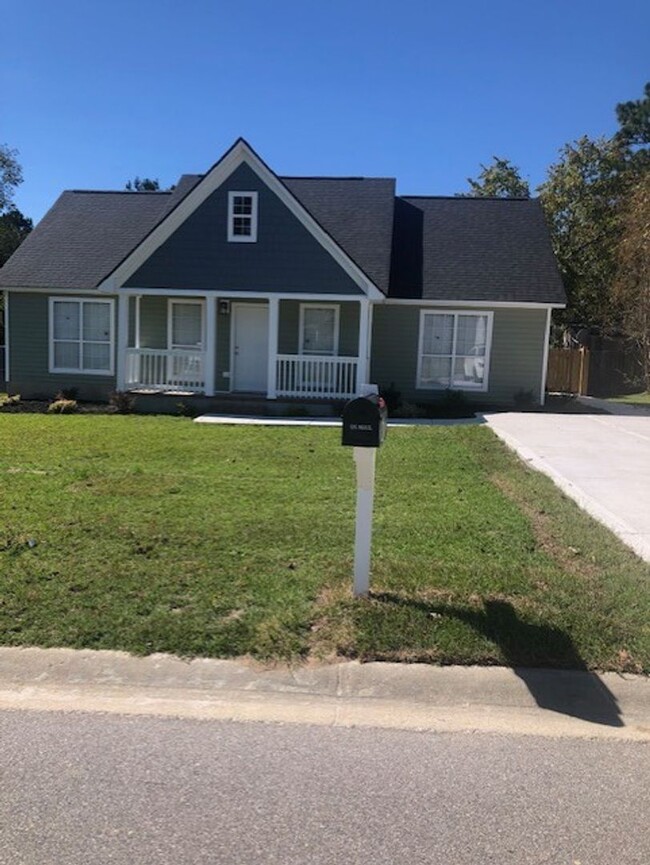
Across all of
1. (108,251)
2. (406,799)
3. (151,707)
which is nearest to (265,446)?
(151,707)

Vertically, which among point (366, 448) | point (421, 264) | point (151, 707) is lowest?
point (151, 707)

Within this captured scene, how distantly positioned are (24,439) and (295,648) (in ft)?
29.3

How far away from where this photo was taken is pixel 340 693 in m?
3.93

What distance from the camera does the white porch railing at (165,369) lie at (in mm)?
17766

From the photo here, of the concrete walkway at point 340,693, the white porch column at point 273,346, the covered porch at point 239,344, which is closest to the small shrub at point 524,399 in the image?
the covered porch at point 239,344

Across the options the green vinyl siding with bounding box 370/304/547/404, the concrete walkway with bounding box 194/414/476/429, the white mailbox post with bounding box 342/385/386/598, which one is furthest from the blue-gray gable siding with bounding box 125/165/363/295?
the white mailbox post with bounding box 342/385/386/598

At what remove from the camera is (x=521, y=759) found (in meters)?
3.34

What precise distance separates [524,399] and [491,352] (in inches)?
58.7

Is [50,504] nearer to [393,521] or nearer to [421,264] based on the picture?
[393,521]

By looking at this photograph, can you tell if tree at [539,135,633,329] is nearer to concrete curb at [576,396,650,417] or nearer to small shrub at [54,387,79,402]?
concrete curb at [576,396,650,417]

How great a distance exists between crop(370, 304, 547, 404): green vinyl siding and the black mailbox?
14658mm

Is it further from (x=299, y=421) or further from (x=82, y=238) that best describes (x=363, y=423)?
(x=82, y=238)

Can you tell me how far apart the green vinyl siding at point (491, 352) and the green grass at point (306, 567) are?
9766mm

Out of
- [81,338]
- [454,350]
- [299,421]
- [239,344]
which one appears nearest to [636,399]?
[454,350]
